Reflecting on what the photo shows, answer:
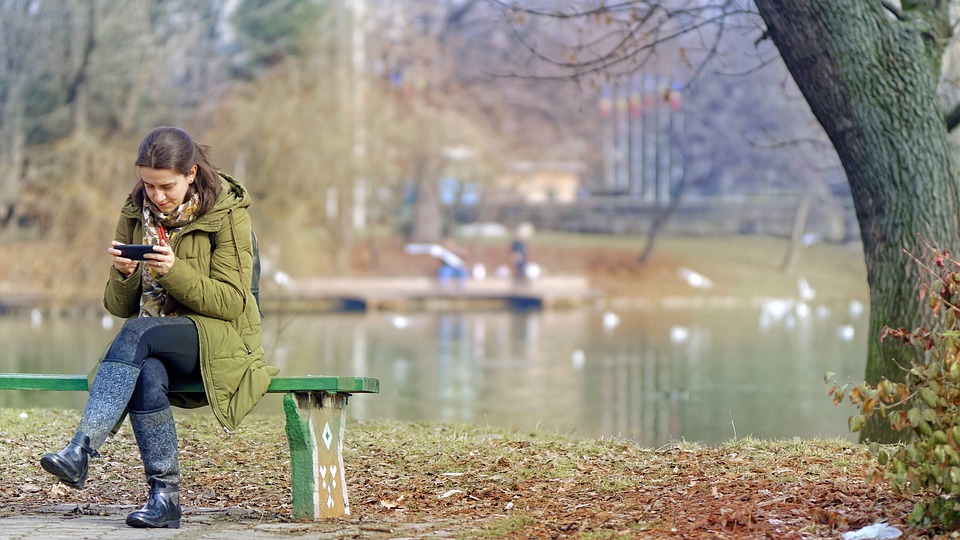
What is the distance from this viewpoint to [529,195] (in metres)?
58.7

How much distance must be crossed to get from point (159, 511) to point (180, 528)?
0.11 meters

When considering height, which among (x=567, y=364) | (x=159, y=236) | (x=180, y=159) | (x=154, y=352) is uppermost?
(x=180, y=159)

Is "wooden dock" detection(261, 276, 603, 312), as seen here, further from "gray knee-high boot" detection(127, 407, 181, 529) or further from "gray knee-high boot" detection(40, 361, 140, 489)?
"gray knee-high boot" detection(40, 361, 140, 489)

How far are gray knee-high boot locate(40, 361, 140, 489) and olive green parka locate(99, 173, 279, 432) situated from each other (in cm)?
28

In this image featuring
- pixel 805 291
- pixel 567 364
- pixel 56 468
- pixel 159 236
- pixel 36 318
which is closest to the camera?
pixel 56 468

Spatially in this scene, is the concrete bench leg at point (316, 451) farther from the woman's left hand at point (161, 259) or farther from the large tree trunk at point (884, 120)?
the large tree trunk at point (884, 120)

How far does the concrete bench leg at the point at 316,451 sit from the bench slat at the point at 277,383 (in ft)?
0.19

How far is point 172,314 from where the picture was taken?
5348mm

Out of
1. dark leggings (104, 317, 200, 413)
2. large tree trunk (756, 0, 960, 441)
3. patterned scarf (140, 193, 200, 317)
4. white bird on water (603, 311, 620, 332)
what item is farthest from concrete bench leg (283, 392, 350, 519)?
white bird on water (603, 311, 620, 332)

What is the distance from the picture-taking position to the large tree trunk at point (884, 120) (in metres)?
7.56

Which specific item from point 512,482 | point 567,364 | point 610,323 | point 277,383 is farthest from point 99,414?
point 610,323

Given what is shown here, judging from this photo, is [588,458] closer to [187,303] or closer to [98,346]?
[187,303]

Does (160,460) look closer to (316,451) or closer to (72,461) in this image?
(72,461)

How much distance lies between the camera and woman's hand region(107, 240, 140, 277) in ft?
16.8
